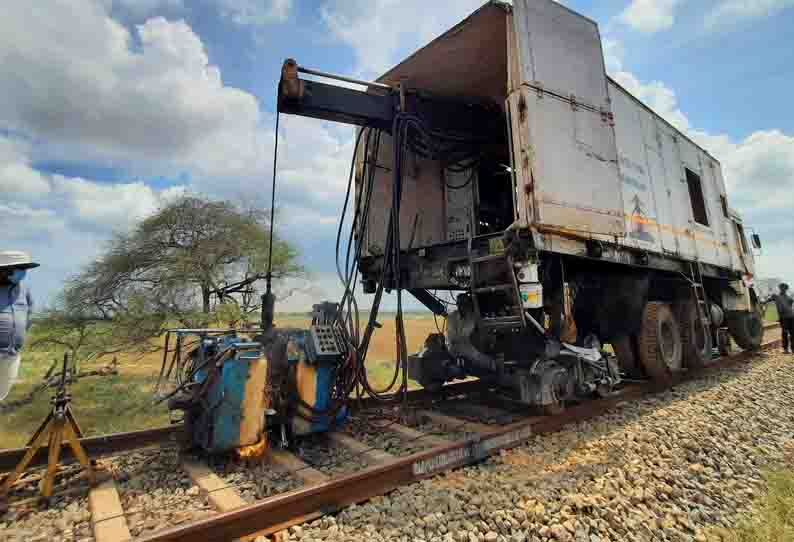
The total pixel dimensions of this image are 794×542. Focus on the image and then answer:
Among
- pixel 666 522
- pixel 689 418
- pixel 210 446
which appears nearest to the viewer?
→ pixel 666 522

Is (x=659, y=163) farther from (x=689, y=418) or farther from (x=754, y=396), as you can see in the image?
(x=689, y=418)

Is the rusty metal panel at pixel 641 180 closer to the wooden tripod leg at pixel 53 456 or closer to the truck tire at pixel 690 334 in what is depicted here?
the truck tire at pixel 690 334

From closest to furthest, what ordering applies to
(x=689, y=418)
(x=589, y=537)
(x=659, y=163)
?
(x=589, y=537) → (x=689, y=418) → (x=659, y=163)

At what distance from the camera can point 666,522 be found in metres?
2.54

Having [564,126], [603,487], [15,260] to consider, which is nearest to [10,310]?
[15,260]

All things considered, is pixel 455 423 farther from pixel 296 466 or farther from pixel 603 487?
pixel 296 466

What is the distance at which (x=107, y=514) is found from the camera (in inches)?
95.7

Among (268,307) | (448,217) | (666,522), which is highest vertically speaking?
(448,217)

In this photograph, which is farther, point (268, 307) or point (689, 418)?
point (689, 418)

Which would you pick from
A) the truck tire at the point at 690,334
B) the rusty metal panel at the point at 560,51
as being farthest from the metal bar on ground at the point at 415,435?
the truck tire at the point at 690,334

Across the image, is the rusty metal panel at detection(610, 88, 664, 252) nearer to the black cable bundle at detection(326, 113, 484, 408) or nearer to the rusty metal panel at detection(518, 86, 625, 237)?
the rusty metal panel at detection(518, 86, 625, 237)

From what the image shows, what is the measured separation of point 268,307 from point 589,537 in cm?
313

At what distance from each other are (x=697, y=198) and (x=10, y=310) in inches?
412

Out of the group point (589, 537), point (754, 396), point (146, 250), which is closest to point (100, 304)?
point (146, 250)
